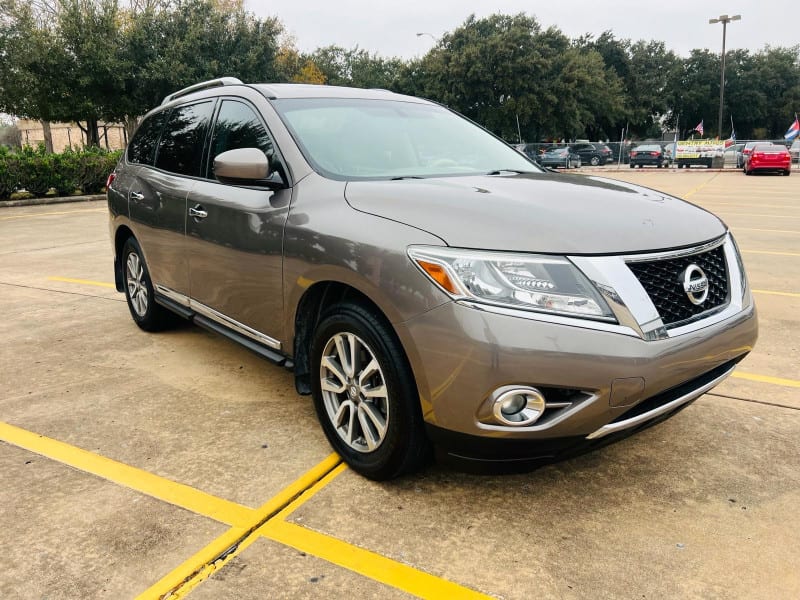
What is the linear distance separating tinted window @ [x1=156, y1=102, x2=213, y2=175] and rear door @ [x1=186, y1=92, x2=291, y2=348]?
0.18m

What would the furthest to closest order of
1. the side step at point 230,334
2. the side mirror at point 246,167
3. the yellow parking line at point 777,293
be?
1. the yellow parking line at point 777,293
2. the side step at point 230,334
3. the side mirror at point 246,167

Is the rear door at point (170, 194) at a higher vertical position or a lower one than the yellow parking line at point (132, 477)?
higher

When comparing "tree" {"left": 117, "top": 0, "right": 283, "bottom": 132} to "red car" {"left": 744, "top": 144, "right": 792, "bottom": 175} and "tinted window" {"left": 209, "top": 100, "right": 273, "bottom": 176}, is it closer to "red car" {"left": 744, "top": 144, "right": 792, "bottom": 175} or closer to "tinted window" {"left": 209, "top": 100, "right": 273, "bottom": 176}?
"red car" {"left": 744, "top": 144, "right": 792, "bottom": 175}

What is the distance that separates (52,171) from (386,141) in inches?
680

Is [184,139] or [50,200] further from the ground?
[184,139]

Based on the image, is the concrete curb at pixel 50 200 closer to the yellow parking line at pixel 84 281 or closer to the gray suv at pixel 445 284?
the yellow parking line at pixel 84 281

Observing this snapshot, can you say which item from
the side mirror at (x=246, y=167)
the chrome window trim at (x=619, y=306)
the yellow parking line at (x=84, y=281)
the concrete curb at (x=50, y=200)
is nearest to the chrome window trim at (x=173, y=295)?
the side mirror at (x=246, y=167)

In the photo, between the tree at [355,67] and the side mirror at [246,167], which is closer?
the side mirror at [246,167]

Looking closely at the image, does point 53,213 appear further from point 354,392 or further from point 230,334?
point 354,392

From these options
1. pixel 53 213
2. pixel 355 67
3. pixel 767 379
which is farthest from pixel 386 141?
pixel 355 67

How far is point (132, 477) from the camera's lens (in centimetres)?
290

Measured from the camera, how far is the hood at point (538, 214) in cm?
234

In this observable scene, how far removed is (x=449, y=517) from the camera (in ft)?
→ 8.42

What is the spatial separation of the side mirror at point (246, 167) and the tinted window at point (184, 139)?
3.09 feet
